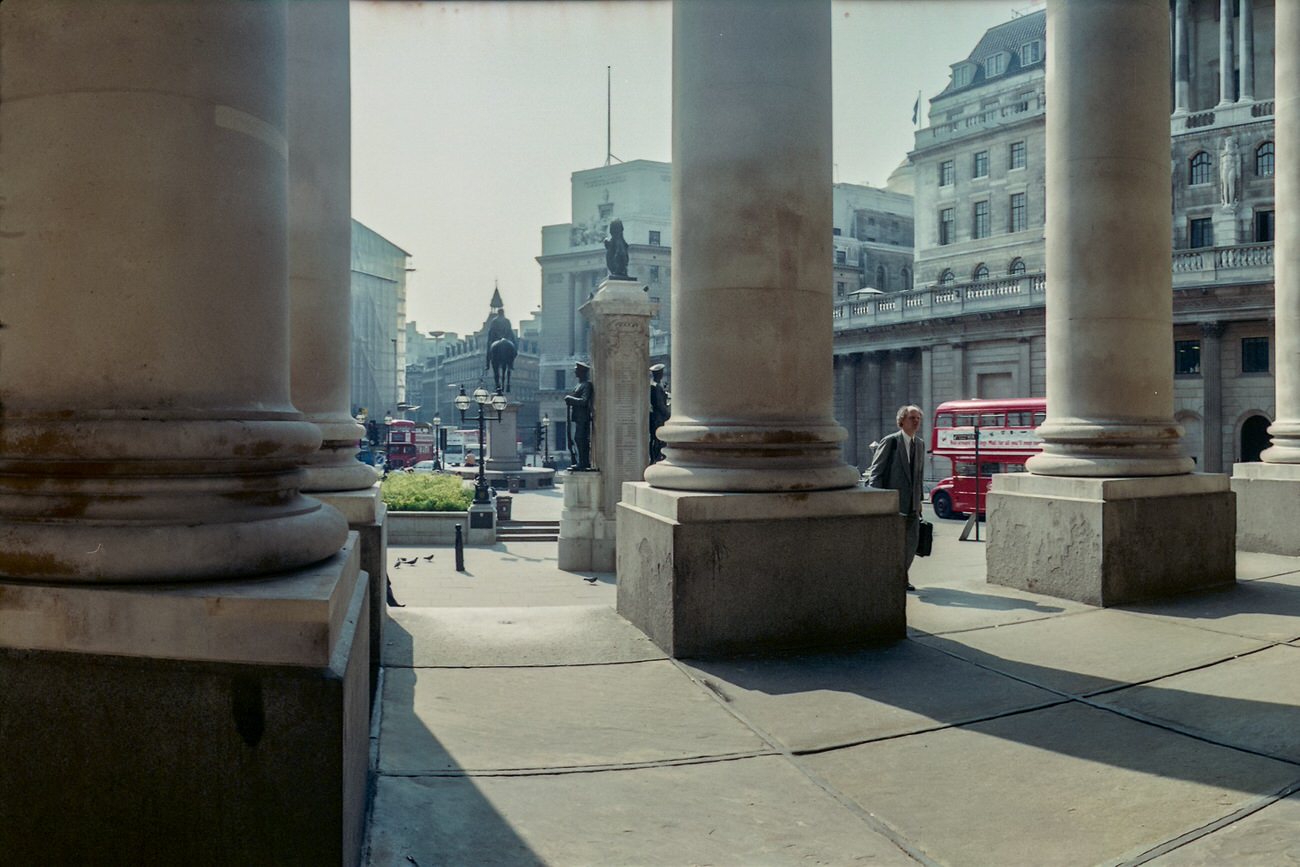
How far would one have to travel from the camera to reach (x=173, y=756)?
2.52m

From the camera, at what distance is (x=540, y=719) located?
4.39 meters

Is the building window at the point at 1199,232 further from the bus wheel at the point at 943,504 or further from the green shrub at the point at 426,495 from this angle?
the green shrub at the point at 426,495

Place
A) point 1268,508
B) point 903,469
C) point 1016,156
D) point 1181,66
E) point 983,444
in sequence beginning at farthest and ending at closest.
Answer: point 1016,156, point 1181,66, point 983,444, point 1268,508, point 903,469

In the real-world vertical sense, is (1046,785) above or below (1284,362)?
below

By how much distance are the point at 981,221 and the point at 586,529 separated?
56872mm

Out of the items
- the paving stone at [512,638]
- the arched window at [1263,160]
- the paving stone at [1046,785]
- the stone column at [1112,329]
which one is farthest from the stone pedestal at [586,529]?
the arched window at [1263,160]

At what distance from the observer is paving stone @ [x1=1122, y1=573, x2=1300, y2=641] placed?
21.0ft

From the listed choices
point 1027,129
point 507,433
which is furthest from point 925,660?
point 1027,129

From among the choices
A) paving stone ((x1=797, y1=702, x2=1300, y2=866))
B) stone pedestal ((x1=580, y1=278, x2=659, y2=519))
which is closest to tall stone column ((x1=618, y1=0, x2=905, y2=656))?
paving stone ((x1=797, y1=702, x2=1300, y2=866))

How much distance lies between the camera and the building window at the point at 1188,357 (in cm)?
4625

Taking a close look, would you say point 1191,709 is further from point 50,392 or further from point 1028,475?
point 50,392

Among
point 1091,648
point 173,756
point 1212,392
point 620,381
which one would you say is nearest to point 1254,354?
point 1212,392

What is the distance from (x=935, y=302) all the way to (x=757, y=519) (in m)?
51.8

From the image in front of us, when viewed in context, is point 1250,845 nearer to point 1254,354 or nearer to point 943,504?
point 943,504
